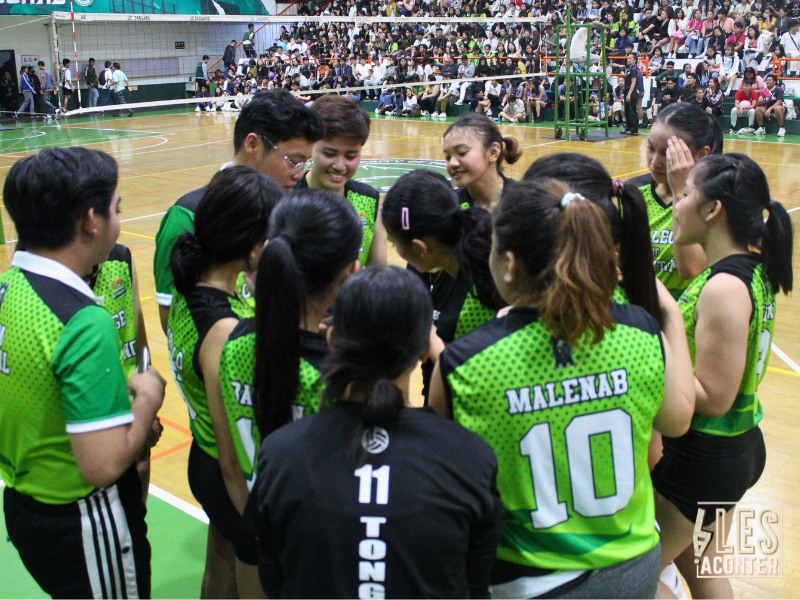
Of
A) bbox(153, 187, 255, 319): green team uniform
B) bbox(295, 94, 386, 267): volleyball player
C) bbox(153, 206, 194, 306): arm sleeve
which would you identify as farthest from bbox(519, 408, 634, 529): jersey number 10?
bbox(295, 94, 386, 267): volleyball player

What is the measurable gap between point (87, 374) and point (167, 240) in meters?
1.09

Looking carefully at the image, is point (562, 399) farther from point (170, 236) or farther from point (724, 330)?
point (170, 236)

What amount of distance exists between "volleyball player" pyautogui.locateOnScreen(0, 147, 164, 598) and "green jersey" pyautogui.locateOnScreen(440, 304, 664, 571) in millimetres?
891

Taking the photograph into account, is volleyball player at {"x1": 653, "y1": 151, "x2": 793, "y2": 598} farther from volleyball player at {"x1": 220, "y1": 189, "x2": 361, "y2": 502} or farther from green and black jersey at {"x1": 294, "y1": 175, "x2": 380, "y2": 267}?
green and black jersey at {"x1": 294, "y1": 175, "x2": 380, "y2": 267}

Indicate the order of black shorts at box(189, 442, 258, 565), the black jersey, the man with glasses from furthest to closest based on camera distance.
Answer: the man with glasses < black shorts at box(189, 442, 258, 565) < the black jersey

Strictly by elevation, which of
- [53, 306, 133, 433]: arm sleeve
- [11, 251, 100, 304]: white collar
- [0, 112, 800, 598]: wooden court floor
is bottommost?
[0, 112, 800, 598]: wooden court floor

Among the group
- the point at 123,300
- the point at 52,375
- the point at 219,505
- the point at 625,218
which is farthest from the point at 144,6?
the point at 625,218

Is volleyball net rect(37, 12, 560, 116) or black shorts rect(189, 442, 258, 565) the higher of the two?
volleyball net rect(37, 12, 560, 116)

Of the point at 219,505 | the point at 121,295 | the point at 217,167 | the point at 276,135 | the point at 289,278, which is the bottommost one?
the point at 217,167

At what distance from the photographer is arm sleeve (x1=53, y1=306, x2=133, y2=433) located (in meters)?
1.94

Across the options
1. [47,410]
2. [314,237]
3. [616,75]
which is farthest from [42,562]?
[616,75]

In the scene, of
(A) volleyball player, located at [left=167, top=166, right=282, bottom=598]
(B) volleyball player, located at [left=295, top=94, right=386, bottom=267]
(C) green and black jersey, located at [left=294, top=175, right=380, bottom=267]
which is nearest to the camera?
(A) volleyball player, located at [left=167, top=166, right=282, bottom=598]

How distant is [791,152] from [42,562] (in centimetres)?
1609

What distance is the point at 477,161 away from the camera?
Answer: 362 centimetres
